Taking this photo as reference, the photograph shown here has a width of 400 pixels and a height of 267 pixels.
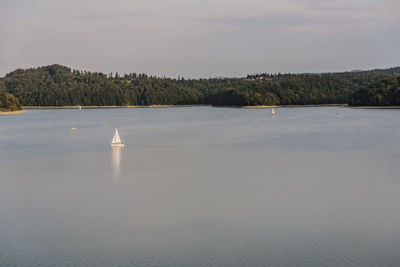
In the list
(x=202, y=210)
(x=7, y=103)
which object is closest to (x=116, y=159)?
(x=202, y=210)

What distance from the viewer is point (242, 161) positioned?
97.8ft

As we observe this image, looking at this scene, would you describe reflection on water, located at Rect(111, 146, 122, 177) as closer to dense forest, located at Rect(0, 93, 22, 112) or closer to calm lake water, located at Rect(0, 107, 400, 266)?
calm lake water, located at Rect(0, 107, 400, 266)

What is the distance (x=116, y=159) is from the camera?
3184cm

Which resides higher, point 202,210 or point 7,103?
point 7,103

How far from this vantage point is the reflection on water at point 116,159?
26622 mm

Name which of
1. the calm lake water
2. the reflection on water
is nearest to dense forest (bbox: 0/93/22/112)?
the reflection on water

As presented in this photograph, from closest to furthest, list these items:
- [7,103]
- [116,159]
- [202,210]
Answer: [202,210]
[116,159]
[7,103]

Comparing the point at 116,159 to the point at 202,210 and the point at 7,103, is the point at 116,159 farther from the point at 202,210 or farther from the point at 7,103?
the point at 7,103

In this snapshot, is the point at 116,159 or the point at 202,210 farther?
the point at 116,159

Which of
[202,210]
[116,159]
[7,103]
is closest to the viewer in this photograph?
[202,210]

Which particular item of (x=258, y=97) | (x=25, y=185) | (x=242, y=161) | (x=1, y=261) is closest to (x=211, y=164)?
(x=242, y=161)

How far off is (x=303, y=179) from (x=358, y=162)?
729 cm

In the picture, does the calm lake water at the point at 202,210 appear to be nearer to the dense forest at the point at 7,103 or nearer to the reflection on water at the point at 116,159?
the reflection on water at the point at 116,159

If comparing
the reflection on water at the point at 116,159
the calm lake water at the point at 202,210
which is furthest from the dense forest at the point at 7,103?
the calm lake water at the point at 202,210
